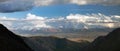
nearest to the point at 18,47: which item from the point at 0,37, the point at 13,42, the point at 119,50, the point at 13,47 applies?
the point at 13,47

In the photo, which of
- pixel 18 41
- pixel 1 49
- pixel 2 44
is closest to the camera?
pixel 1 49

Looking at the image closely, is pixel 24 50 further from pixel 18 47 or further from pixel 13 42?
pixel 13 42

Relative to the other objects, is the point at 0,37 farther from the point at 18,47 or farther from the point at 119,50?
the point at 119,50

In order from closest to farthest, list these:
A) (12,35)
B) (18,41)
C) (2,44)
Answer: (2,44) → (18,41) → (12,35)

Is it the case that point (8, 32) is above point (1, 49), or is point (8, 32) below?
above

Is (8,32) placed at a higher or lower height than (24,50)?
higher

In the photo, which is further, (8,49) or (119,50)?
(119,50)

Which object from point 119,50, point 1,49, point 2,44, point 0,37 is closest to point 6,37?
point 0,37
